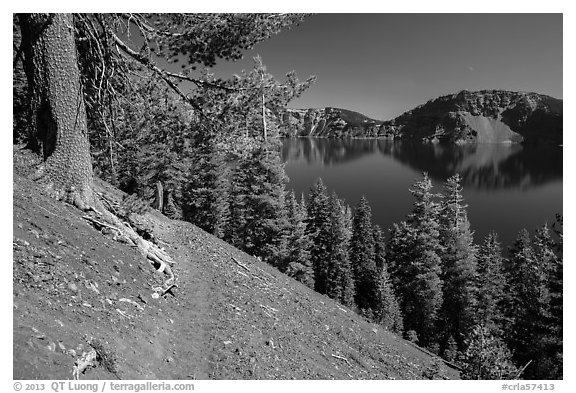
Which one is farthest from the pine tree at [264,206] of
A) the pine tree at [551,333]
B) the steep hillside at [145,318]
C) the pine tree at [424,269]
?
the pine tree at [551,333]

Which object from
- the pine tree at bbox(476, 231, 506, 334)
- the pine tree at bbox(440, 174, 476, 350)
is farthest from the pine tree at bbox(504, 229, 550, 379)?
the pine tree at bbox(440, 174, 476, 350)

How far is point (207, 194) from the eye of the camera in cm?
3256

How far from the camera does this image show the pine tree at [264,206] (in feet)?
84.9

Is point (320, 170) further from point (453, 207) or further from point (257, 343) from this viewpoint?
point (257, 343)

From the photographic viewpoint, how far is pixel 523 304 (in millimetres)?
25594

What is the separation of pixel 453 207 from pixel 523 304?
10.9 meters

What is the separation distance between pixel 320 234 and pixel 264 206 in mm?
17483

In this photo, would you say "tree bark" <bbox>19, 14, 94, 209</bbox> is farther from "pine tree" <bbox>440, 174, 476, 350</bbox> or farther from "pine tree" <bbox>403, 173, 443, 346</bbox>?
"pine tree" <bbox>440, 174, 476, 350</bbox>

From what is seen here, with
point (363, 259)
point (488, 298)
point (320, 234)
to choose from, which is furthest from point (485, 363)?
point (363, 259)

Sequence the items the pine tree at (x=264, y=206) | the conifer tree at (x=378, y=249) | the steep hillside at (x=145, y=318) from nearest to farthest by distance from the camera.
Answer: the steep hillside at (x=145, y=318) → the pine tree at (x=264, y=206) → the conifer tree at (x=378, y=249)

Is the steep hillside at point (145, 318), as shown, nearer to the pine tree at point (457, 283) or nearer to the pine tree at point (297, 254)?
the pine tree at point (297, 254)

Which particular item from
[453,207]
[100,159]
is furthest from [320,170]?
[100,159]

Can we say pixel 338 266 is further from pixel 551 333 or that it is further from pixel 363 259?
pixel 551 333

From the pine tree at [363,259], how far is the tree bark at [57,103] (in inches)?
1689
